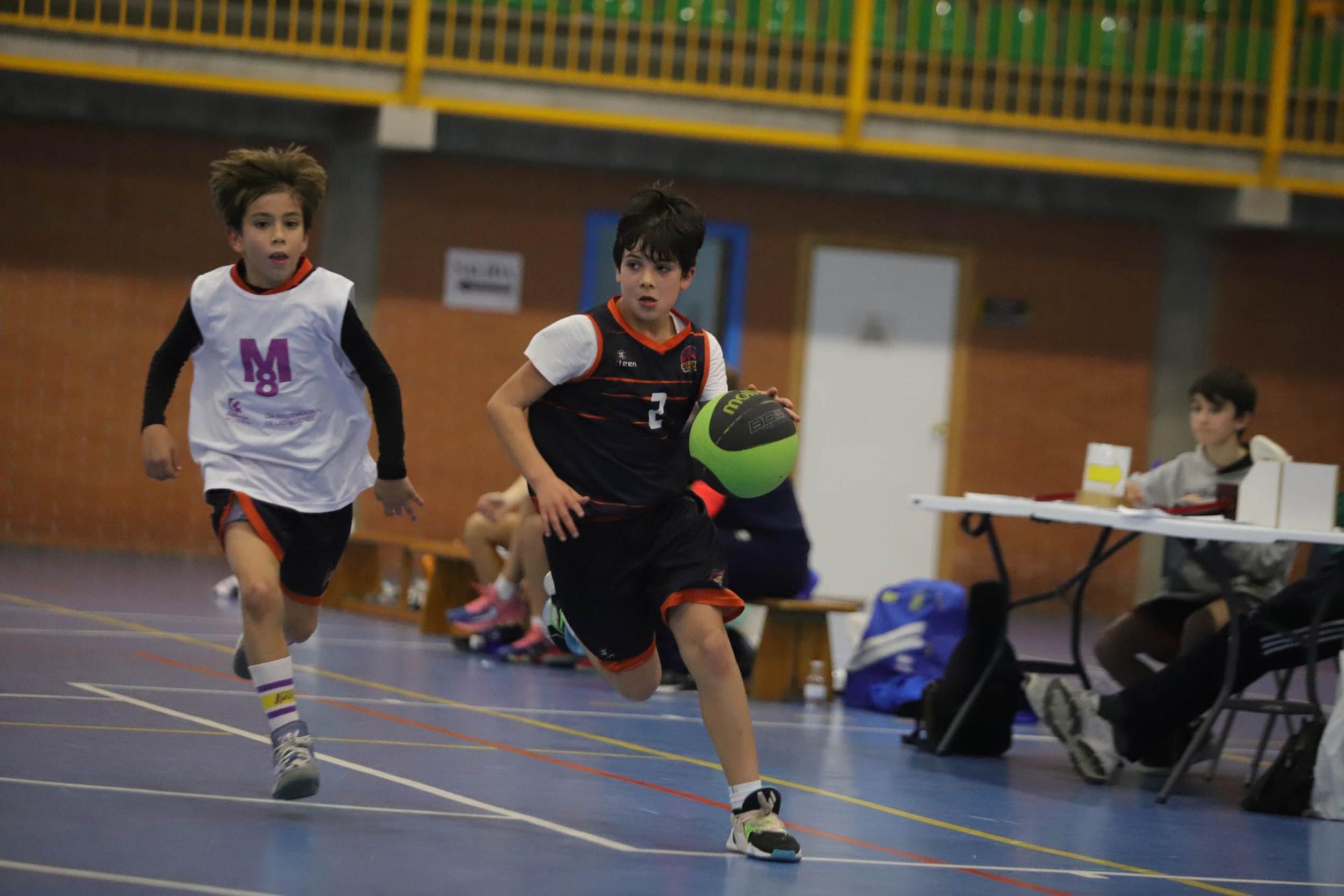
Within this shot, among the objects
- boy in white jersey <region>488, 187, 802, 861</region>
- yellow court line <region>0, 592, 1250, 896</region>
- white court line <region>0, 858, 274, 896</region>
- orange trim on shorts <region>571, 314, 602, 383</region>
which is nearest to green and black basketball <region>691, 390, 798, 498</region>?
boy in white jersey <region>488, 187, 802, 861</region>

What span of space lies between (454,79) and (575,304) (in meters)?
1.94

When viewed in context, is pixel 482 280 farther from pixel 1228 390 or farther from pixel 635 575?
pixel 635 575

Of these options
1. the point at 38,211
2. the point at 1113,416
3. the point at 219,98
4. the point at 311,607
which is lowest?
the point at 311,607

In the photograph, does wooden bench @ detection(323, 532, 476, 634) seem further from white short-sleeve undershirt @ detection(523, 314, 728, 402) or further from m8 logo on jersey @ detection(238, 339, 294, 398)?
white short-sleeve undershirt @ detection(523, 314, 728, 402)

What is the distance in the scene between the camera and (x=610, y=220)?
12.7 meters

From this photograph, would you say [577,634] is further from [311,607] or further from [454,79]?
[454,79]

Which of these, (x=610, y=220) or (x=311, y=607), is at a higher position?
(x=610, y=220)

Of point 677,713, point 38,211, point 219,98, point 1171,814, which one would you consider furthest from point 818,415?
point 1171,814

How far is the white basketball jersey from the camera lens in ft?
13.6

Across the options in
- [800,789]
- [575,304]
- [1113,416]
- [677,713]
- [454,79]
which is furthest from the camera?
[1113,416]

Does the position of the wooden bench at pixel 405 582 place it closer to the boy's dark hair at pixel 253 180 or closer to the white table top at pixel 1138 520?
the white table top at pixel 1138 520

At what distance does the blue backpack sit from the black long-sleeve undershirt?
3.41 m

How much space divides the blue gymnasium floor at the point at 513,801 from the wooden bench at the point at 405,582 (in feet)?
4.59

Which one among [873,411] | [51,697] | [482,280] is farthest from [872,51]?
[51,697]
